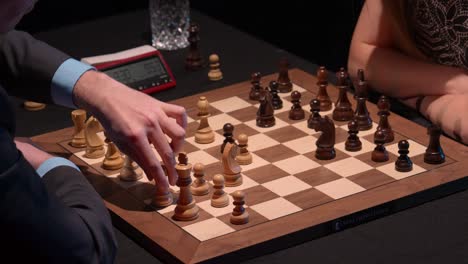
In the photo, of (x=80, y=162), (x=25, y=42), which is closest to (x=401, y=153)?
(x=80, y=162)

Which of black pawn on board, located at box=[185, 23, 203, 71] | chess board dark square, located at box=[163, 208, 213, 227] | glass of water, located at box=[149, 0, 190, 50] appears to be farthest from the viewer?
glass of water, located at box=[149, 0, 190, 50]

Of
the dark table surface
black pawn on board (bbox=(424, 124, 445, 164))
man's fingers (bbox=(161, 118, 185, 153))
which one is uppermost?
man's fingers (bbox=(161, 118, 185, 153))

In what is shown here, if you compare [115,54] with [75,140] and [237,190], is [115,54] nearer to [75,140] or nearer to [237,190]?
[75,140]

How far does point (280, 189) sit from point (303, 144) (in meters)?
0.27

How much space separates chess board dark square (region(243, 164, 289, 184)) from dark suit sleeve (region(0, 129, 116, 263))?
1.78ft

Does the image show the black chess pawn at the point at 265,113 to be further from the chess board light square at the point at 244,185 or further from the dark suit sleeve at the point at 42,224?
the dark suit sleeve at the point at 42,224

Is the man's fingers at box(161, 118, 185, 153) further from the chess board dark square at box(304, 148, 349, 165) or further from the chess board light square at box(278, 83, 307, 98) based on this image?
the chess board light square at box(278, 83, 307, 98)

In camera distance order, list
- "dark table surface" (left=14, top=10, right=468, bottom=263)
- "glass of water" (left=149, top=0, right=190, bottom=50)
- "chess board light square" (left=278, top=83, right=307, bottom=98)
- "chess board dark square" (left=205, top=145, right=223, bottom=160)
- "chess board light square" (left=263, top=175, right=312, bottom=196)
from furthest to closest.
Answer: "glass of water" (left=149, top=0, right=190, bottom=50), "chess board light square" (left=278, top=83, right=307, bottom=98), "chess board dark square" (left=205, top=145, right=223, bottom=160), "chess board light square" (left=263, top=175, right=312, bottom=196), "dark table surface" (left=14, top=10, right=468, bottom=263)

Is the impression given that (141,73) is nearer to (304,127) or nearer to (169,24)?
(169,24)

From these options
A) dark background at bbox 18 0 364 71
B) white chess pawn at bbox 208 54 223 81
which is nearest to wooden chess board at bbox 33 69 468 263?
white chess pawn at bbox 208 54 223 81

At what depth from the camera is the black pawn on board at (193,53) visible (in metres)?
3.18

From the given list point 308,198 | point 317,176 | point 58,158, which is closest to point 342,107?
point 317,176

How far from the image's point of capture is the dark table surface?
2.04m

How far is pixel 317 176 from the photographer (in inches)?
92.8
